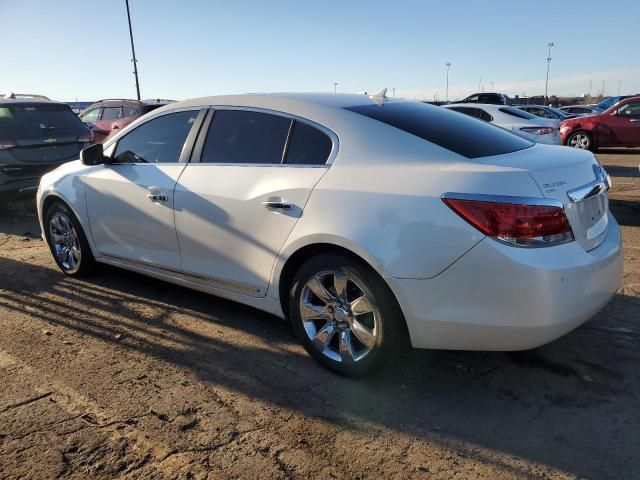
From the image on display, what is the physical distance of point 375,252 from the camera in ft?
9.61

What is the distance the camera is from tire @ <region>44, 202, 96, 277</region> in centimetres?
500

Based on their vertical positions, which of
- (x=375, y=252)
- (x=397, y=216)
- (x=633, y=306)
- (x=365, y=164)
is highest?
(x=365, y=164)

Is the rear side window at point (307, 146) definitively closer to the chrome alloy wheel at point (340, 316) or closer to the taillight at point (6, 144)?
the chrome alloy wheel at point (340, 316)

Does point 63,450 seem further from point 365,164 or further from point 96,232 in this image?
point 96,232

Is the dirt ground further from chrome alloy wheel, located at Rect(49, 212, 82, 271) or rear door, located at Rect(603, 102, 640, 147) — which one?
rear door, located at Rect(603, 102, 640, 147)

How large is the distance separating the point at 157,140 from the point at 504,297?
289 centimetres

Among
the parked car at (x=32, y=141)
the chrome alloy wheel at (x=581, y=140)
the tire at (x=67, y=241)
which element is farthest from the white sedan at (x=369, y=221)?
the chrome alloy wheel at (x=581, y=140)

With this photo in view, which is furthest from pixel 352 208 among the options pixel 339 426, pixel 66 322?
pixel 66 322

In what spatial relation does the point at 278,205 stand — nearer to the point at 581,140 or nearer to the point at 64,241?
the point at 64,241

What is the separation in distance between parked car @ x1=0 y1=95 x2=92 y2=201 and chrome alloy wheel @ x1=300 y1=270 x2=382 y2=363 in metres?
6.12

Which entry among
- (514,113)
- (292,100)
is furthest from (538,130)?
(292,100)

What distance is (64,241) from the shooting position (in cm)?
523

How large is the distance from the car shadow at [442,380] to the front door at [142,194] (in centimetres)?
49

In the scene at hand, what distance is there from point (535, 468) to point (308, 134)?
217cm
